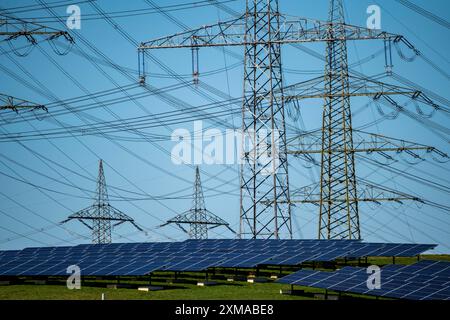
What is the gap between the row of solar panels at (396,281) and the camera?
24969mm

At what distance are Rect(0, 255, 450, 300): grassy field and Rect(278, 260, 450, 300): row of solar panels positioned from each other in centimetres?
103

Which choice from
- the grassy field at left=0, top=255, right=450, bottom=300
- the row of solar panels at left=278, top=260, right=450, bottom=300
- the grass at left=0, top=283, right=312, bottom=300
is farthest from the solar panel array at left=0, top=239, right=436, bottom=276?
the row of solar panels at left=278, top=260, right=450, bottom=300

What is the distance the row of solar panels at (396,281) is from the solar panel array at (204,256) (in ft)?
25.6

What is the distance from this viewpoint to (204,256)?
42.0 m

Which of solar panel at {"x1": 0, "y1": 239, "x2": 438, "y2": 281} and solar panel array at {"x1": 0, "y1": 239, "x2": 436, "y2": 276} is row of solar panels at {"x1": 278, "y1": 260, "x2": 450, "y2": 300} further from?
solar panel array at {"x1": 0, "y1": 239, "x2": 436, "y2": 276}

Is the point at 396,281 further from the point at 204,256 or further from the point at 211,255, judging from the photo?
the point at 211,255

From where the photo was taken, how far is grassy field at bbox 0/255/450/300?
98.9ft

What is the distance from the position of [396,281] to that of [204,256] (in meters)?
17.0

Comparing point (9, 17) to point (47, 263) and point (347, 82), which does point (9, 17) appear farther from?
point (347, 82)

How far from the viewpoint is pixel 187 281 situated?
38812 millimetres
